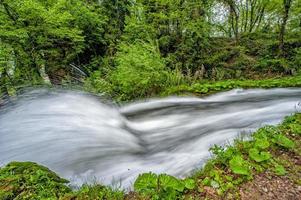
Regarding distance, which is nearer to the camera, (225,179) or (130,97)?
(225,179)

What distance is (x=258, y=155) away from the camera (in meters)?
3.94

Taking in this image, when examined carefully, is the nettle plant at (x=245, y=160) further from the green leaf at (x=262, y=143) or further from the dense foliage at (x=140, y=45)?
the dense foliage at (x=140, y=45)

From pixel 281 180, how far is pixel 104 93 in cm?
693

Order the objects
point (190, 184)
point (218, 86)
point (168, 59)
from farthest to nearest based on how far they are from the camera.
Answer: point (168, 59) → point (218, 86) → point (190, 184)

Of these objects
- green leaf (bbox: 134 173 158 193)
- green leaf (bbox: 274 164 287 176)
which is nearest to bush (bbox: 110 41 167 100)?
green leaf (bbox: 274 164 287 176)

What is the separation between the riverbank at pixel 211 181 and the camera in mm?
3262

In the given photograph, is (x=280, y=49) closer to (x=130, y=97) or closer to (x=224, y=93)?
(x=224, y=93)

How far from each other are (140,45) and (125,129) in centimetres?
509

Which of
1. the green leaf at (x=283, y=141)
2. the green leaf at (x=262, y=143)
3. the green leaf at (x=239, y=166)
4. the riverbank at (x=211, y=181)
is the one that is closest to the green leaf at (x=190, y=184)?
the riverbank at (x=211, y=181)

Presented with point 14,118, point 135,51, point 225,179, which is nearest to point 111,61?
point 135,51

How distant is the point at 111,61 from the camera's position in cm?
1384

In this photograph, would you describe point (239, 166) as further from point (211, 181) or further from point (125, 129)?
point (125, 129)

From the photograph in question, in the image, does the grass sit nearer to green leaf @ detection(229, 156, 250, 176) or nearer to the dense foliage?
the dense foliage

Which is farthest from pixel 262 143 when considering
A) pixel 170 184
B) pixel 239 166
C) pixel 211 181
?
pixel 170 184
